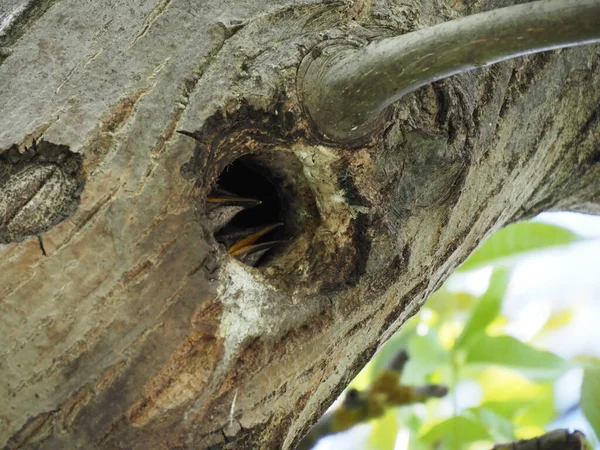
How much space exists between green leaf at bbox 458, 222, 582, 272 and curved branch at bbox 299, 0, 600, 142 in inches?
30.0

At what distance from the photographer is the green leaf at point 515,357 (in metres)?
1.27

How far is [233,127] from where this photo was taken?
2.11 feet

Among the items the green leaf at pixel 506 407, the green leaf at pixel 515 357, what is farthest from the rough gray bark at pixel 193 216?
the green leaf at pixel 506 407

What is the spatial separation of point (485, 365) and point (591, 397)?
247mm

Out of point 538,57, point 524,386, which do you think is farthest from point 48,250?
point 524,386

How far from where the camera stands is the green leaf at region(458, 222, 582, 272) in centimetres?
135

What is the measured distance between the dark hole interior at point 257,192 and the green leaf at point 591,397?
1.85 ft

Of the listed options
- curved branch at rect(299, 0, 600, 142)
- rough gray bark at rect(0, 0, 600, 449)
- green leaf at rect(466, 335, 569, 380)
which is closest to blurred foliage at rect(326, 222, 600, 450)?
green leaf at rect(466, 335, 569, 380)

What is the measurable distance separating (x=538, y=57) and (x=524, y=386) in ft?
3.51

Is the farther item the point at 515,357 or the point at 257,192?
Result: the point at 515,357

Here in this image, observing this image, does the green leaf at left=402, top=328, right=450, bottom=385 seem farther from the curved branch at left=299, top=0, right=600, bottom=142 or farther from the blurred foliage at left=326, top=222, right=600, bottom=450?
the curved branch at left=299, top=0, right=600, bottom=142

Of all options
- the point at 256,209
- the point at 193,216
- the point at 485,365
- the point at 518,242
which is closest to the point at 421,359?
the point at 485,365

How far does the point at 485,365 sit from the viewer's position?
4.39 feet

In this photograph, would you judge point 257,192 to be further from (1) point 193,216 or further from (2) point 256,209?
(1) point 193,216
